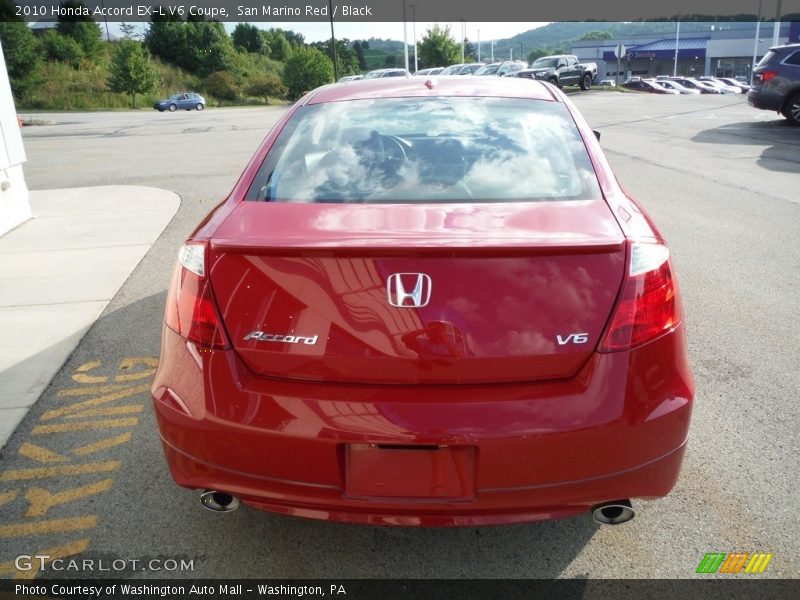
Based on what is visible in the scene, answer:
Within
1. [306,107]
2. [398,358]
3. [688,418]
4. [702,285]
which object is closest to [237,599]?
[398,358]

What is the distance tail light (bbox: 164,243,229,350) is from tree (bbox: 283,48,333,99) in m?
66.0

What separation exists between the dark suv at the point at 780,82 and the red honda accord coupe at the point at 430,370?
15.2m

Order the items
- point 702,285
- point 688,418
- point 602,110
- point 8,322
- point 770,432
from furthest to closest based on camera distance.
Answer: point 602,110 < point 702,285 < point 8,322 < point 770,432 < point 688,418

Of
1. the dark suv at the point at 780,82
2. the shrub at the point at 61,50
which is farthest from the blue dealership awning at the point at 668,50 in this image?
the dark suv at the point at 780,82

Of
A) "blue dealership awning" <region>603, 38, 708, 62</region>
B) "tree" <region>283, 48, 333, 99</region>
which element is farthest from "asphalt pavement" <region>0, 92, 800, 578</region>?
"blue dealership awning" <region>603, 38, 708, 62</region>

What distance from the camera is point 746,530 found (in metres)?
2.45

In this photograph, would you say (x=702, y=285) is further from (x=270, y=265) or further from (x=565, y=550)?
(x=270, y=265)

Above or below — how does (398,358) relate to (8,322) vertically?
above

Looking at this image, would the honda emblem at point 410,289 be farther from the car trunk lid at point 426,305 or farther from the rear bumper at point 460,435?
the rear bumper at point 460,435

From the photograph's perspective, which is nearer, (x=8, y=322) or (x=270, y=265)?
(x=270, y=265)

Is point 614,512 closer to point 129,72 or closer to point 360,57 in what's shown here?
point 129,72

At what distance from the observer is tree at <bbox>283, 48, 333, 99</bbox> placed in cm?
6494

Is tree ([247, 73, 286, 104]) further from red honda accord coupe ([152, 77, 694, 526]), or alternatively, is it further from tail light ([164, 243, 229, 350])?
red honda accord coupe ([152, 77, 694, 526])

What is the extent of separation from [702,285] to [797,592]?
334cm
